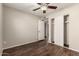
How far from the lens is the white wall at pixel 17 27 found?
2014 millimetres

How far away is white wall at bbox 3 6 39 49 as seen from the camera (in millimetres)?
2014

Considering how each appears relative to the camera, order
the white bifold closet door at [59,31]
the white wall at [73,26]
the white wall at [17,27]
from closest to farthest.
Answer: the white wall at [17,27] < the white wall at [73,26] < the white bifold closet door at [59,31]

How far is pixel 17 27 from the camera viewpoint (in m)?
2.10

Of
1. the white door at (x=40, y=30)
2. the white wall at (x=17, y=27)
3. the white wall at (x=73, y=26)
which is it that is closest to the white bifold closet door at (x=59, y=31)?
the white wall at (x=73, y=26)

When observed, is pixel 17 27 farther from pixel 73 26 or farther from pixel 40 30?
pixel 73 26

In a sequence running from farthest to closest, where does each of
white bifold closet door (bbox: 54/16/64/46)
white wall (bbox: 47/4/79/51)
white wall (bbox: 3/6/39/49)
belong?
white bifold closet door (bbox: 54/16/64/46) → white wall (bbox: 47/4/79/51) → white wall (bbox: 3/6/39/49)

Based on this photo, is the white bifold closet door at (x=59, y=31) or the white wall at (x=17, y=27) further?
the white bifold closet door at (x=59, y=31)

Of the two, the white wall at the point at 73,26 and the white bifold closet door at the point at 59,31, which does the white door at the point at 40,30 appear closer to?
the white wall at the point at 73,26

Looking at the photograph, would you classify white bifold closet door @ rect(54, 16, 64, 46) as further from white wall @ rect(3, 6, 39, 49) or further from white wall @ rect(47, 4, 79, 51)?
white wall @ rect(3, 6, 39, 49)

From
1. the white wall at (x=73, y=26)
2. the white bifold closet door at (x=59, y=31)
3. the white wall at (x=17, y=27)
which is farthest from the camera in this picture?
the white bifold closet door at (x=59, y=31)

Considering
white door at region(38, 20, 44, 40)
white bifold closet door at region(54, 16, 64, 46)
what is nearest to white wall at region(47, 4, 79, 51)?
white bifold closet door at region(54, 16, 64, 46)

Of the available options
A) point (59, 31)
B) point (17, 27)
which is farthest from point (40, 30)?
point (59, 31)

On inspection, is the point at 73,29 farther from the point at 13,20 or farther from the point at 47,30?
the point at 13,20

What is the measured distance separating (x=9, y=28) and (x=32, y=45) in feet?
2.85
